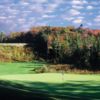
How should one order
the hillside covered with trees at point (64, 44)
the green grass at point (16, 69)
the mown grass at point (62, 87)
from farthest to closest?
the hillside covered with trees at point (64, 44)
the green grass at point (16, 69)
the mown grass at point (62, 87)

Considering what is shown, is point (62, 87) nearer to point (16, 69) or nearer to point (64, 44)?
point (16, 69)

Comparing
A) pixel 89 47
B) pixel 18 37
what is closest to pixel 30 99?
pixel 89 47

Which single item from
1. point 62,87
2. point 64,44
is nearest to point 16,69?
point 64,44

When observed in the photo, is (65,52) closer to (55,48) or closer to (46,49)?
(55,48)

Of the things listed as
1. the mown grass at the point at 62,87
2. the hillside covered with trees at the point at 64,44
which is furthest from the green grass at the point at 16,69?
the mown grass at the point at 62,87

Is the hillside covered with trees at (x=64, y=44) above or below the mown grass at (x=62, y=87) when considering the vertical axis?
above

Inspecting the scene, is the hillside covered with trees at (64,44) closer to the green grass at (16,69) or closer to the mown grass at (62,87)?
the green grass at (16,69)

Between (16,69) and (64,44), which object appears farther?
(64,44)

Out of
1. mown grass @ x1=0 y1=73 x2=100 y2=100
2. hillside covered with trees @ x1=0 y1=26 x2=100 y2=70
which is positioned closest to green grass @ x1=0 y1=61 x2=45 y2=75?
hillside covered with trees @ x1=0 y1=26 x2=100 y2=70

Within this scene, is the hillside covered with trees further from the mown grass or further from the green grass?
the mown grass

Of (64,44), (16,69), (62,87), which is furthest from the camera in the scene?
(64,44)

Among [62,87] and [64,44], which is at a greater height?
[64,44]

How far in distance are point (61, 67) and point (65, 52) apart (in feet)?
33.3

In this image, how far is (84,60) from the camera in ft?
124
